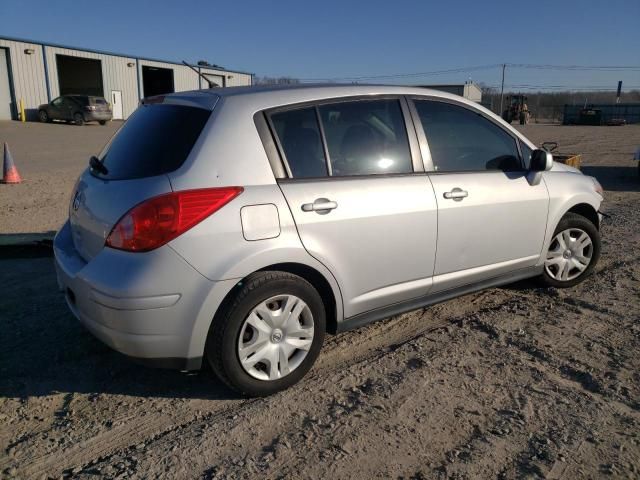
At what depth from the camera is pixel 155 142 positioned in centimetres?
303

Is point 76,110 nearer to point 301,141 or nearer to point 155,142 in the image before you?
point 155,142

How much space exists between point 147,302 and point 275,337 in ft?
2.50

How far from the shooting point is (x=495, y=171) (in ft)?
13.1

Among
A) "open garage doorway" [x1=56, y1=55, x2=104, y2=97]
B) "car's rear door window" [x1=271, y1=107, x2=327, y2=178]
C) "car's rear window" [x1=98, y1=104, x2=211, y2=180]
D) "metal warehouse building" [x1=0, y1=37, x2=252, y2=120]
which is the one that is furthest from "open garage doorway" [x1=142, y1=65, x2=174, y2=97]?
"car's rear door window" [x1=271, y1=107, x2=327, y2=178]

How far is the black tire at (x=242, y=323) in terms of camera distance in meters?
2.79

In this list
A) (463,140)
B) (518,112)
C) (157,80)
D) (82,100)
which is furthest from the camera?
(518,112)

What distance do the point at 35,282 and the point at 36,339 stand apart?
1.25m

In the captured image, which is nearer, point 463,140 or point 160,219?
point 160,219

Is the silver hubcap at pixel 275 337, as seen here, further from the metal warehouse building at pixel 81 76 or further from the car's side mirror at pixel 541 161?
the metal warehouse building at pixel 81 76

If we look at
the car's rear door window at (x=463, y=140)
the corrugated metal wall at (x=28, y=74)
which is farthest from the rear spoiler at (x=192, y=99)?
the corrugated metal wall at (x=28, y=74)

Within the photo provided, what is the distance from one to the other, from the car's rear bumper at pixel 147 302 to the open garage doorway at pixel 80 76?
38.2m

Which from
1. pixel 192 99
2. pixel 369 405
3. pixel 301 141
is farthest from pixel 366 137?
pixel 369 405

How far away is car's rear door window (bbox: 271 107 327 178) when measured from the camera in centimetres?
306

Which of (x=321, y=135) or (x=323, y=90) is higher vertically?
(x=323, y=90)
